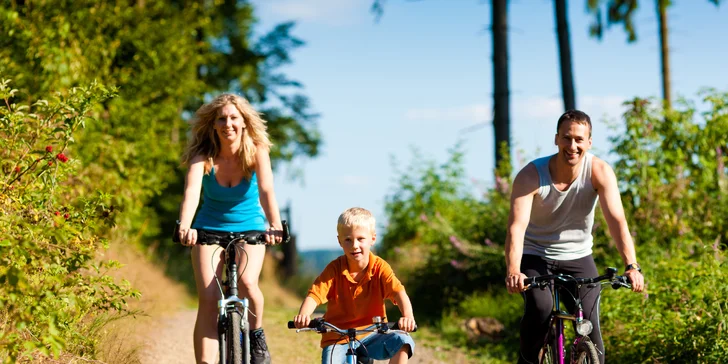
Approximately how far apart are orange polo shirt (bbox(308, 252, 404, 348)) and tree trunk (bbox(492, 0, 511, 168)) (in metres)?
9.47

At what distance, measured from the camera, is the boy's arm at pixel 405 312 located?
443cm

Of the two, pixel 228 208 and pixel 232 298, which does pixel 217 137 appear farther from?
pixel 232 298

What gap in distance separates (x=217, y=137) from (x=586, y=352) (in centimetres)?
274

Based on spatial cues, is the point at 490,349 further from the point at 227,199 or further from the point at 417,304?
the point at 227,199

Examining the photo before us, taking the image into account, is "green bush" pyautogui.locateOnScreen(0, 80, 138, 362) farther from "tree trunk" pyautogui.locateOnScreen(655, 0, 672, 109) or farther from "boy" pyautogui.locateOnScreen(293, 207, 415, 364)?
"tree trunk" pyautogui.locateOnScreen(655, 0, 672, 109)

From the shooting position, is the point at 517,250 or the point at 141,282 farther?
the point at 141,282

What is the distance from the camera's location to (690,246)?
938 cm

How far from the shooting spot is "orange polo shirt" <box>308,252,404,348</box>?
4930 mm

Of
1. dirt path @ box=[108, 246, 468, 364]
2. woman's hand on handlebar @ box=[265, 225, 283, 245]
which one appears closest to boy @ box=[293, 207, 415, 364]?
woman's hand on handlebar @ box=[265, 225, 283, 245]

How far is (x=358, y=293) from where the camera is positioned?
16.3 ft

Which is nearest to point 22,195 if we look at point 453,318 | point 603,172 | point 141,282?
point 603,172

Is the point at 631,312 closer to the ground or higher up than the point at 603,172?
closer to the ground

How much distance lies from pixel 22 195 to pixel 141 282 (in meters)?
4.71

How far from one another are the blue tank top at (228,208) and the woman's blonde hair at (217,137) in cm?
8
